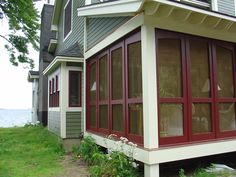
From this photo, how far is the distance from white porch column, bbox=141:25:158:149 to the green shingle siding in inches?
208

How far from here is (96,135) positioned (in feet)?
24.2

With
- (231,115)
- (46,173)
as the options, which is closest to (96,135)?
(46,173)

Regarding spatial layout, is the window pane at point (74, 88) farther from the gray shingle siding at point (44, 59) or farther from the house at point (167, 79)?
the gray shingle siding at point (44, 59)

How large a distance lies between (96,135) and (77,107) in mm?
2071

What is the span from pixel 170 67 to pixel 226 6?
5594mm

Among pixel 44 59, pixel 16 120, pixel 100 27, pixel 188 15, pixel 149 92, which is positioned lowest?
pixel 16 120

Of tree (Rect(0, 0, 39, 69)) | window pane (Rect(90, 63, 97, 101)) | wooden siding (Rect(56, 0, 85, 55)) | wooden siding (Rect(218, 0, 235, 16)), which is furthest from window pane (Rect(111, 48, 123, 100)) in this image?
tree (Rect(0, 0, 39, 69))

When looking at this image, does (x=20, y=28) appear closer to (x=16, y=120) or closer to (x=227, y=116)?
(x=16, y=120)

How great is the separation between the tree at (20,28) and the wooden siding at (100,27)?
23.0 ft

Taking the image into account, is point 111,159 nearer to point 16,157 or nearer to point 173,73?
point 173,73

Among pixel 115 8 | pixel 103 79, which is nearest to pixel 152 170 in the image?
pixel 103 79

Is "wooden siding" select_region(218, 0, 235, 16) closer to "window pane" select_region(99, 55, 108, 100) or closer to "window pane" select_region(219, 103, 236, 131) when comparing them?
"window pane" select_region(219, 103, 236, 131)

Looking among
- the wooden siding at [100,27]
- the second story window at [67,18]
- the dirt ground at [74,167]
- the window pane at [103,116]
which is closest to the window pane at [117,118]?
the window pane at [103,116]

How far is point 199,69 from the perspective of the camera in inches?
220
